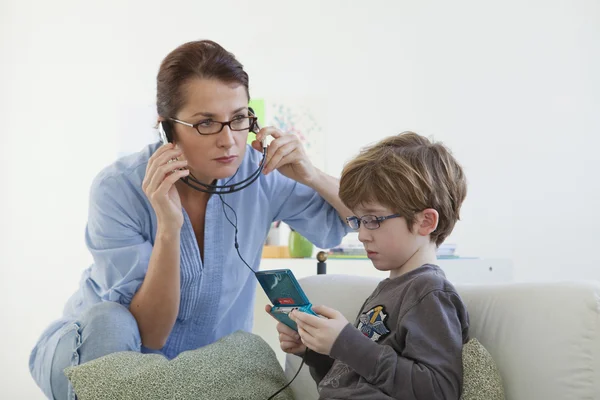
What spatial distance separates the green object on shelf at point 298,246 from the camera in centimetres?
295

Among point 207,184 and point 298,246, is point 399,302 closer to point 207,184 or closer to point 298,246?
point 207,184

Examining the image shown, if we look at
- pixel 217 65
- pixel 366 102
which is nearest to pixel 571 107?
pixel 366 102

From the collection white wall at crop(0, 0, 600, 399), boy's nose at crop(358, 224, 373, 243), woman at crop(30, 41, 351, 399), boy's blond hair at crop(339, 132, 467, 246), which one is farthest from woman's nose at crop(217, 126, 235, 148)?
white wall at crop(0, 0, 600, 399)

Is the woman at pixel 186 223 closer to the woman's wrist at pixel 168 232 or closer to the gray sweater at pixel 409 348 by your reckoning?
the woman's wrist at pixel 168 232

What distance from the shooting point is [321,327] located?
49.2 inches

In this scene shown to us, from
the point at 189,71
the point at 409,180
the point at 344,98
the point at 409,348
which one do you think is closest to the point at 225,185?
the point at 189,71

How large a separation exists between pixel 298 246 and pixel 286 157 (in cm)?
120

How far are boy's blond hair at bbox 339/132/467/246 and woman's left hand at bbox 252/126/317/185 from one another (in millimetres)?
362

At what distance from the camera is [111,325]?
164 cm

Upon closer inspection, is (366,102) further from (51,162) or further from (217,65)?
(217,65)

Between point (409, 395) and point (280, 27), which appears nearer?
point (409, 395)

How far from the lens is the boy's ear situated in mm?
1356

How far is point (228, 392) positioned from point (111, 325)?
0.41 metres

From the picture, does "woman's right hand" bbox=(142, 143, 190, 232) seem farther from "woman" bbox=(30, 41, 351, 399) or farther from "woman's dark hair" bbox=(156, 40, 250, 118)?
"woman's dark hair" bbox=(156, 40, 250, 118)
